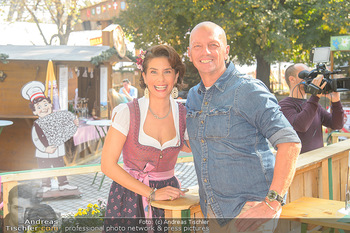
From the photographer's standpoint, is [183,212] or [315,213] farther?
[315,213]

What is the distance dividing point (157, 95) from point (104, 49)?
827cm

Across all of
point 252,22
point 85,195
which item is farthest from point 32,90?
point 252,22

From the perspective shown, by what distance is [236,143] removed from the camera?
2043 mm

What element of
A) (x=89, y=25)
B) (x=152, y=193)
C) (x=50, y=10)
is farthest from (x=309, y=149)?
(x=89, y=25)

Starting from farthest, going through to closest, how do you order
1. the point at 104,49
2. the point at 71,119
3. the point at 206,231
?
the point at 104,49 → the point at 71,119 → the point at 206,231

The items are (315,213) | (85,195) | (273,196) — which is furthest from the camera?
(85,195)

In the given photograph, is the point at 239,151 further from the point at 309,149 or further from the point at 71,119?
the point at 71,119

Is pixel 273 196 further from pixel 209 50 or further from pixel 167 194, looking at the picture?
pixel 209 50

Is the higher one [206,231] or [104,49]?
[104,49]

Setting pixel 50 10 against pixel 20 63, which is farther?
pixel 50 10

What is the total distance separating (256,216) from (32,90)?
22.2ft

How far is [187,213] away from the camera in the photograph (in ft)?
7.22

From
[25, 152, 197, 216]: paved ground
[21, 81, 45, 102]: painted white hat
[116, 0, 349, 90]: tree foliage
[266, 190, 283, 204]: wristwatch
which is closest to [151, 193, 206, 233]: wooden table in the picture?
[266, 190, 283, 204]: wristwatch

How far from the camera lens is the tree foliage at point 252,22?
15.6m
